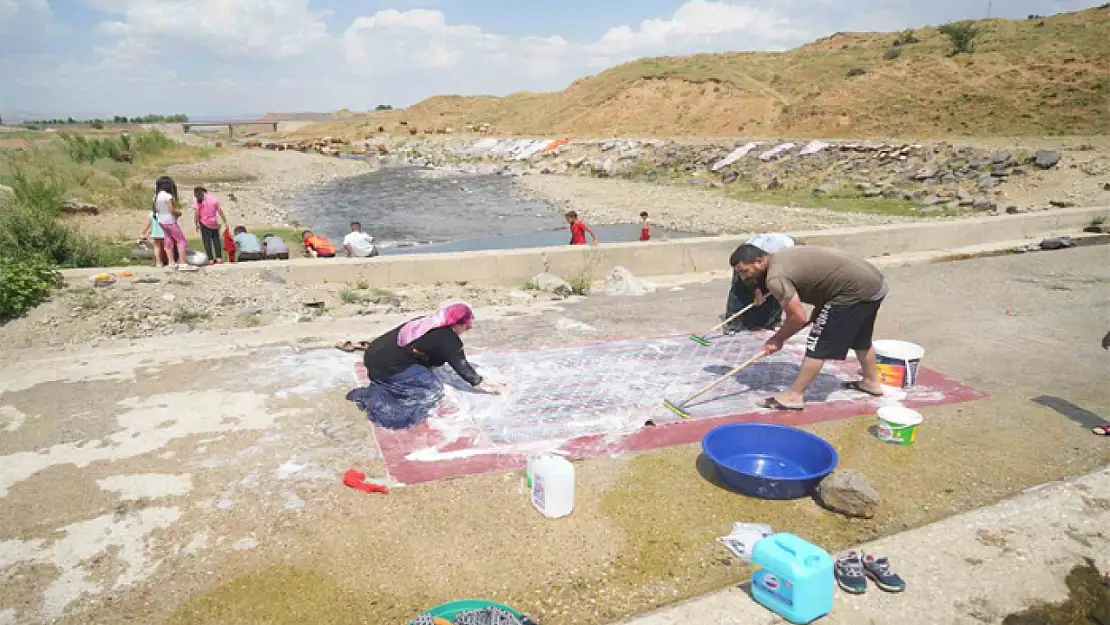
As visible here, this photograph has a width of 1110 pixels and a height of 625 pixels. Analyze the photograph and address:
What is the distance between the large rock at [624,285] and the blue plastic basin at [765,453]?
4.34 metres

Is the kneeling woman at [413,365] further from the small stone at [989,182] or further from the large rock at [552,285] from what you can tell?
the small stone at [989,182]

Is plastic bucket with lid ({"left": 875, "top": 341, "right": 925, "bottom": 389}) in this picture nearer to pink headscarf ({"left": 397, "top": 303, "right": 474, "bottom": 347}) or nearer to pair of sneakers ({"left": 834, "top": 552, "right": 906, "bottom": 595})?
pair of sneakers ({"left": 834, "top": 552, "right": 906, "bottom": 595})

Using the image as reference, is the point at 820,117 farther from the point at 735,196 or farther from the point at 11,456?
the point at 11,456

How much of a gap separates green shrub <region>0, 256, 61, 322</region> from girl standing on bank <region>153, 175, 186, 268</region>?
145cm

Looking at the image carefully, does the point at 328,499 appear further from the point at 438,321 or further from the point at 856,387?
the point at 856,387

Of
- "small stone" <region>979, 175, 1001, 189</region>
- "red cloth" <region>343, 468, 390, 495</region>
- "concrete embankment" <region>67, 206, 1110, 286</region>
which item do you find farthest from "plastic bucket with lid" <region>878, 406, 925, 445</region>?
"small stone" <region>979, 175, 1001, 189</region>

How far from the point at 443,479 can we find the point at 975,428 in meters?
3.60

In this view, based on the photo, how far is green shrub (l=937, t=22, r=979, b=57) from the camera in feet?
125

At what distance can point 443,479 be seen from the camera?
4066 mm

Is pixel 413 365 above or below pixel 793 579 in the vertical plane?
above

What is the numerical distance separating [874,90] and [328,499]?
37.6m

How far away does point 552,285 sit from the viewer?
8.58 metres

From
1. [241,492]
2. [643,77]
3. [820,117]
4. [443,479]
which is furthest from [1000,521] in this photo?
[643,77]

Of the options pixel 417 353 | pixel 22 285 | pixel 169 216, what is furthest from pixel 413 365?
pixel 169 216
